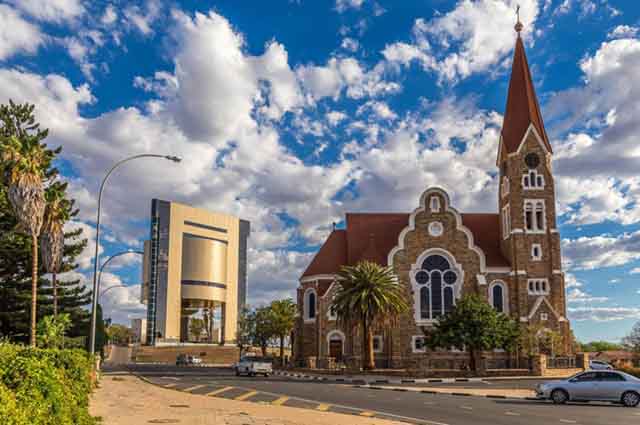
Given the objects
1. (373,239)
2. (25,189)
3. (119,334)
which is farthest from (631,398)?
(119,334)

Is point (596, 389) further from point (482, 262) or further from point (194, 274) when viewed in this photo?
point (194, 274)

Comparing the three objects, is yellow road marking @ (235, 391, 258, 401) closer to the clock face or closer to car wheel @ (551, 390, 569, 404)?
car wheel @ (551, 390, 569, 404)

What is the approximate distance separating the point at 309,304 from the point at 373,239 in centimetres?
913

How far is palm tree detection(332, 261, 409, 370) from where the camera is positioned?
48.6m

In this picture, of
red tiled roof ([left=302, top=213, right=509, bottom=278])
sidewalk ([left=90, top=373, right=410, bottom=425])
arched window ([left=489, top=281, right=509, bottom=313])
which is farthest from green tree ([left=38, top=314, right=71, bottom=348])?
arched window ([left=489, top=281, right=509, bottom=313])

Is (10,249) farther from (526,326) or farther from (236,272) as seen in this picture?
(236,272)

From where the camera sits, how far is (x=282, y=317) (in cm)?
8019

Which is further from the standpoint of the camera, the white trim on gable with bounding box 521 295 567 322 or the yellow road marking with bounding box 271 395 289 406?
the white trim on gable with bounding box 521 295 567 322

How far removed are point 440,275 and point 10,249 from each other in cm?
3667

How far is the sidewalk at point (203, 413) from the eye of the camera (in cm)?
1602

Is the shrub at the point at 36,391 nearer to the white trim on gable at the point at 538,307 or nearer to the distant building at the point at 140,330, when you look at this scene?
the white trim on gable at the point at 538,307

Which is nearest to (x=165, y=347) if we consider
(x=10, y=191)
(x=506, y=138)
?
(x=506, y=138)

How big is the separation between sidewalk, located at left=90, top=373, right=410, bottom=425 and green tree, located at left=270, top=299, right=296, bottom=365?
56.4m

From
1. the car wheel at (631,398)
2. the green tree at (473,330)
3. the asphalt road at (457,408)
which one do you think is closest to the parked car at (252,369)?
the green tree at (473,330)
